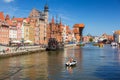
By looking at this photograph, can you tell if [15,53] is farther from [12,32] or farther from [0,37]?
[12,32]

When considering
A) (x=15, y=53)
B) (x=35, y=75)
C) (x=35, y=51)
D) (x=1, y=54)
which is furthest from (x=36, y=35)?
(x=35, y=75)

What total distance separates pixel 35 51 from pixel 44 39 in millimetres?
58738

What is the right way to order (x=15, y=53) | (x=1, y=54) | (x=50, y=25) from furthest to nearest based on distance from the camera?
(x=50, y=25), (x=15, y=53), (x=1, y=54)

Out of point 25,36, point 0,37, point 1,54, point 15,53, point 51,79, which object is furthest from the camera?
point 25,36

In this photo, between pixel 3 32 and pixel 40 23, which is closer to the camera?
pixel 3 32

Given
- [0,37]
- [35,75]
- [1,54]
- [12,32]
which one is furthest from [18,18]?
[35,75]

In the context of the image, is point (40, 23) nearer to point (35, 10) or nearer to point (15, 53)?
point (35, 10)

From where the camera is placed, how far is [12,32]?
5192 inches

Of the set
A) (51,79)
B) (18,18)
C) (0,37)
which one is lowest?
(51,79)

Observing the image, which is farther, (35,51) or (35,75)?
(35,51)

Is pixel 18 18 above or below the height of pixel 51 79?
above

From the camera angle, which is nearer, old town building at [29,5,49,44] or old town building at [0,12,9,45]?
old town building at [0,12,9,45]

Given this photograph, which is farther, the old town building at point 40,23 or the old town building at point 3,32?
the old town building at point 40,23

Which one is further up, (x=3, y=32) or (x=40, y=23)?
(x=40, y=23)
